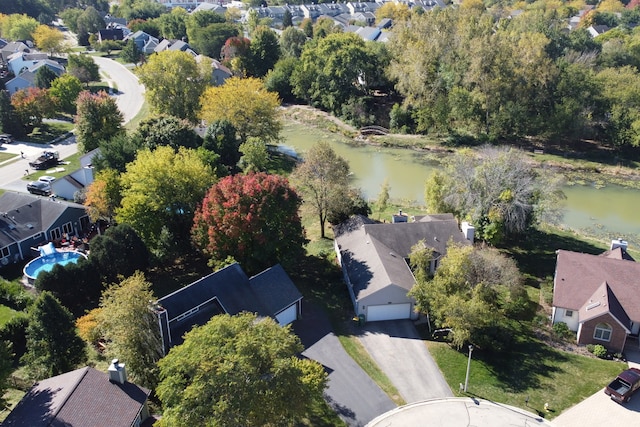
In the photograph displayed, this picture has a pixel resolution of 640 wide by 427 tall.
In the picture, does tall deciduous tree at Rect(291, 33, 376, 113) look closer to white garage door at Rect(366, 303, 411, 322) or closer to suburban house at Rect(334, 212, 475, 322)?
suburban house at Rect(334, 212, 475, 322)

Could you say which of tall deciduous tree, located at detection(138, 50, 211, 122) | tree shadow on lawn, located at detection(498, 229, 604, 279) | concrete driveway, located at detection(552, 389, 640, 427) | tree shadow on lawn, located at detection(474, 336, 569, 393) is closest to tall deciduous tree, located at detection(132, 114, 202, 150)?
tall deciduous tree, located at detection(138, 50, 211, 122)

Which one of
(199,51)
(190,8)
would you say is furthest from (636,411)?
(190,8)

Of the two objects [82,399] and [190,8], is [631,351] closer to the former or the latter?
[82,399]

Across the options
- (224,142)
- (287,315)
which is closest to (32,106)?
(224,142)

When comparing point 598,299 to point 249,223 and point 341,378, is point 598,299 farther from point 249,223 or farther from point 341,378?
point 249,223

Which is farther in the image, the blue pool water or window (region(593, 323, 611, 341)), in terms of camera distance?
the blue pool water

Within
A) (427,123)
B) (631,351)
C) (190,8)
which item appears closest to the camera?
(631,351)

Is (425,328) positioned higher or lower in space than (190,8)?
A: lower
